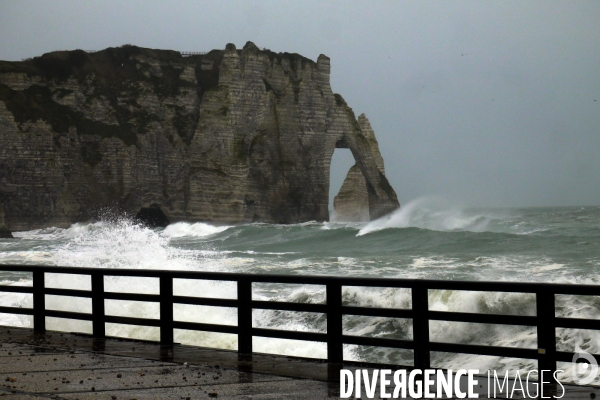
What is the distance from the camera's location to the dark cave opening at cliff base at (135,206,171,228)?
85.8 meters

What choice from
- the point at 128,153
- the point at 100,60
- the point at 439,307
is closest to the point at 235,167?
the point at 128,153

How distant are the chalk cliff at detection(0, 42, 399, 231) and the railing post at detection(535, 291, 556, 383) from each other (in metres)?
78.1

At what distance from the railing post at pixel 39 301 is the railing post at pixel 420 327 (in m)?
5.33

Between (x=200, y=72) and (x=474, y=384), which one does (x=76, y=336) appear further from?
(x=200, y=72)

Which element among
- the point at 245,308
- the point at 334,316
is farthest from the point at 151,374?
the point at 334,316

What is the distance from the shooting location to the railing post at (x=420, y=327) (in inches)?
291

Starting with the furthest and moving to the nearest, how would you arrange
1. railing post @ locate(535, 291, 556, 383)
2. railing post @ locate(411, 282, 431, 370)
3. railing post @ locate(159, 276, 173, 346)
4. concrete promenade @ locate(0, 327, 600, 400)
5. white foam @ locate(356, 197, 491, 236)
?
1. white foam @ locate(356, 197, 491, 236)
2. railing post @ locate(159, 276, 173, 346)
3. railing post @ locate(411, 282, 431, 370)
4. railing post @ locate(535, 291, 556, 383)
5. concrete promenade @ locate(0, 327, 600, 400)

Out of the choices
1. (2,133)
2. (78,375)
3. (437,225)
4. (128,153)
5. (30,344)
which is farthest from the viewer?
(128,153)

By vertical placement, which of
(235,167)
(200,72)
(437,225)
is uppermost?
(200,72)

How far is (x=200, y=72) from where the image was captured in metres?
92.6

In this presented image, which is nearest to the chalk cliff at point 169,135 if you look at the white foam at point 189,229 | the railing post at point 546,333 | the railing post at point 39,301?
the white foam at point 189,229

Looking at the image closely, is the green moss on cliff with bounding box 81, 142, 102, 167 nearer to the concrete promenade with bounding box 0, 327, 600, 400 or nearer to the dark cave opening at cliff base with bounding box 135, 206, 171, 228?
the dark cave opening at cliff base with bounding box 135, 206, 171, 228

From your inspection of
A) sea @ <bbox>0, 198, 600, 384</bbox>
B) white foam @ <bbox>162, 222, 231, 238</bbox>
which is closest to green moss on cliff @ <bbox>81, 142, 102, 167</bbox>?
white foam @ <bbox>162, 222, 231, 238</bbox>

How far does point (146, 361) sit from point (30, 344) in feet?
6.91
